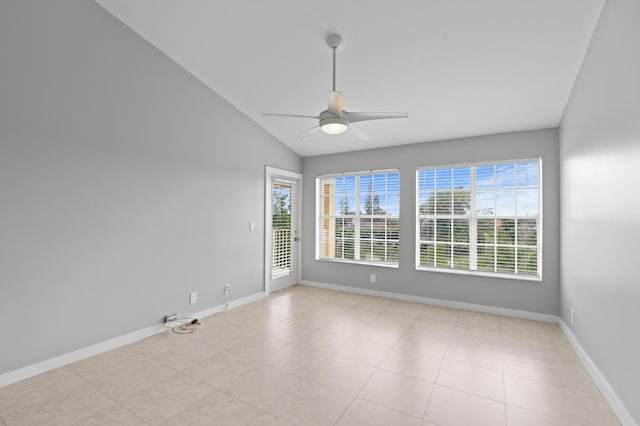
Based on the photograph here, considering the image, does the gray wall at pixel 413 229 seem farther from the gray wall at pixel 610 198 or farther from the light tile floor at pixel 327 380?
the gray wall at pixel 610 198

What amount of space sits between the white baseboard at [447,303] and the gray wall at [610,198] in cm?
90

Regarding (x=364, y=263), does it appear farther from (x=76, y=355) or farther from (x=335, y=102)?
(x=76, y=355)

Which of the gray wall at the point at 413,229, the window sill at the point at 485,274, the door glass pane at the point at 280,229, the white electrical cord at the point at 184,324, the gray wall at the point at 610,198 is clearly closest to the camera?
the gray wall at the point at 610,198

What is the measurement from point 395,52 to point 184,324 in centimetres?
387

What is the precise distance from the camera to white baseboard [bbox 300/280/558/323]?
3.95 metres

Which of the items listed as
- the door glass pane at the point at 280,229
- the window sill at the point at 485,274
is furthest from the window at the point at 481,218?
the door glass pane at the point at 280,229

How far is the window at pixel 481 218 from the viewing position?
4082 mm

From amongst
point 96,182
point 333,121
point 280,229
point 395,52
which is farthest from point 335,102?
point 280,229

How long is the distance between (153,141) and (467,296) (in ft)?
15.3

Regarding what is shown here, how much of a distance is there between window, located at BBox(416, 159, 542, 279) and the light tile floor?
910 millimetres

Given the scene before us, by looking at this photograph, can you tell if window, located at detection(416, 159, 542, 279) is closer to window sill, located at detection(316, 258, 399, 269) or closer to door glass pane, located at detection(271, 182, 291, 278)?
window sill, located at detection(316, 258, 399, 269)

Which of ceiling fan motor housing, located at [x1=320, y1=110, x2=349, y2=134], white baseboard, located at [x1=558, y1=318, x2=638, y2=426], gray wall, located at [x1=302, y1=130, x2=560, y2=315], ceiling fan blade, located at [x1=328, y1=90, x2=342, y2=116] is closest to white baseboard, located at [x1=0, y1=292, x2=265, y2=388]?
gray wall, located at [x1=302, y1=130, x2=560, y2=315]

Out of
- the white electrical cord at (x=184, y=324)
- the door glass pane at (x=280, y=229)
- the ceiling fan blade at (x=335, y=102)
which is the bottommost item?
the white electrical cord at (x=184, y=324)

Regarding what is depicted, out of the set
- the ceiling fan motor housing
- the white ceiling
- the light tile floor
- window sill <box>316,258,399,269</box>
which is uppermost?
the white ceiling
